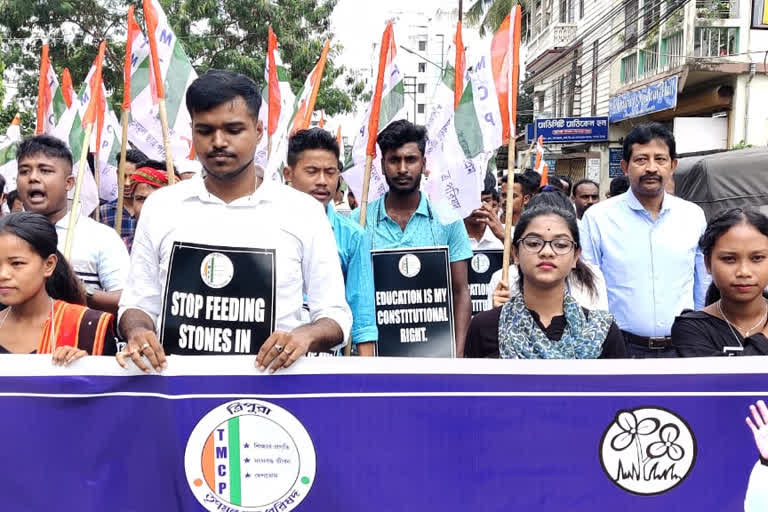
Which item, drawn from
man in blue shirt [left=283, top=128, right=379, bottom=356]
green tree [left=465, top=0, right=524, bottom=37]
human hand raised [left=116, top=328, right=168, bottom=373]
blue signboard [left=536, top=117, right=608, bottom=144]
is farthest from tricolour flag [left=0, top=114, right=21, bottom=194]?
green tree [left=465, top=0, right=524, bottom=37]

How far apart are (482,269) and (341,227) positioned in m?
1.54

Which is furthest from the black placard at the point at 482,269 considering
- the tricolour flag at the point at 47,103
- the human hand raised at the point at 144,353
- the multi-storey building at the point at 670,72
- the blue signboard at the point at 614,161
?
the blue signboard at the point at 614,161

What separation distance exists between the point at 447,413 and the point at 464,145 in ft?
8.02

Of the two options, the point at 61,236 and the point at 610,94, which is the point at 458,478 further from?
→ the point at 610,94

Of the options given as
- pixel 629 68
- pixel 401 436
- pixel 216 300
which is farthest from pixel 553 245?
pixel 629 68

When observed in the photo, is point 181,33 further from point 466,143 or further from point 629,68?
point 466,143

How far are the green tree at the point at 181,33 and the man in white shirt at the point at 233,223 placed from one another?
1536cm

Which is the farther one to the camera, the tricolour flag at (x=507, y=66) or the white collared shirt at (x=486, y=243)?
the white collared shirt at (x=486, y=243)

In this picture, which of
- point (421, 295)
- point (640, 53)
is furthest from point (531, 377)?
point (640, 53)

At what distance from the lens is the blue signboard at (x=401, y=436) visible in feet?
7.72

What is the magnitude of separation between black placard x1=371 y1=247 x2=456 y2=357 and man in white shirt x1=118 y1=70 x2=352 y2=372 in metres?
1.32

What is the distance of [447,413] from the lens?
2383 millimetres
